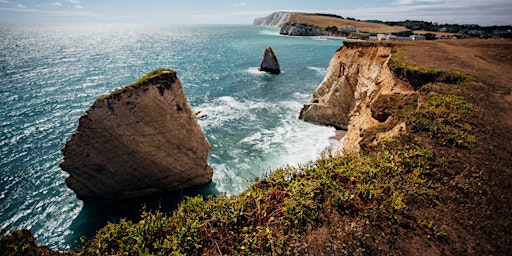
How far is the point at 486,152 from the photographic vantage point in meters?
9.57

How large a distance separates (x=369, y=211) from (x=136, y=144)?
16281 millimetres

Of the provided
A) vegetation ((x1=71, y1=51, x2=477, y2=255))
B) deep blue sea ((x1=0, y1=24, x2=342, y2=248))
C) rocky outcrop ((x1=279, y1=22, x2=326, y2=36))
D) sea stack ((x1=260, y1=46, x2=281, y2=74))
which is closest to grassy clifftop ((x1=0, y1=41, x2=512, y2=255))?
vegetation ((x1=71, y1=51, x2=477, y2=255))

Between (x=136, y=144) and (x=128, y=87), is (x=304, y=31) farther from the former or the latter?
(x=136, y=144)

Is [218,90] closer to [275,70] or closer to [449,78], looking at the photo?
[275,70]

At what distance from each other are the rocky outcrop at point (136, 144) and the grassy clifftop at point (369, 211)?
1116 centimetres

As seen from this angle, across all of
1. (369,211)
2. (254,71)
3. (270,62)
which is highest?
(270,62)

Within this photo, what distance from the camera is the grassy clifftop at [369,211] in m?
6.27

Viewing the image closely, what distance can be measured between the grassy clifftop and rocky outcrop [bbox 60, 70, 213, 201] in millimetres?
11162

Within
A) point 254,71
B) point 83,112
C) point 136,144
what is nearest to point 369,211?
point 136,144

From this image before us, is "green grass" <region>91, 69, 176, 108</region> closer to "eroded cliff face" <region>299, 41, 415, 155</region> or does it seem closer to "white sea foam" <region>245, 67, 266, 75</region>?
"eroded cliff face" <region>299, 41, 415, 155</region>

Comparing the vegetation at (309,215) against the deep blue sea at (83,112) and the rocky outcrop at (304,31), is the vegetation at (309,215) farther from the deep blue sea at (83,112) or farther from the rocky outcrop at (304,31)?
the rocky outcrop at (304,31)

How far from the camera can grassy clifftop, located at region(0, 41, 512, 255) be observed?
20.6ft

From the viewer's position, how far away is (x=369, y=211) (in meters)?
6.92

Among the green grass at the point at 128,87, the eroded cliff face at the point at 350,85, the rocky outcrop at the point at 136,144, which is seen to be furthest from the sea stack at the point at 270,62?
the green grass at the point at 128,87
